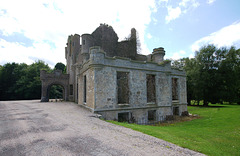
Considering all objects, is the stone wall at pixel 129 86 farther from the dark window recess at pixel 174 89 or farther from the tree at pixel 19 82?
the tree at pixel 19 82

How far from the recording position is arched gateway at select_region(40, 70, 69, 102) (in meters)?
22.6

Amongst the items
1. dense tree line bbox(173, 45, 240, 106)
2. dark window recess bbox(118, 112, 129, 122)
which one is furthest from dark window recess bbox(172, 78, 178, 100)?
dense tree line bbox(173, 45, 240, 106)

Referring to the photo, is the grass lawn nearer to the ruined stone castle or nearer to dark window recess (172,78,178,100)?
the ruined stone castle

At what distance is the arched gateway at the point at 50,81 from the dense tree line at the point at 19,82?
36.2ft

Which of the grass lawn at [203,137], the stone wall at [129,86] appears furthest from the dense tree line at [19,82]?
the grass lawn at [203,137]

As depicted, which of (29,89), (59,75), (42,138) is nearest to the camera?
(42,138)

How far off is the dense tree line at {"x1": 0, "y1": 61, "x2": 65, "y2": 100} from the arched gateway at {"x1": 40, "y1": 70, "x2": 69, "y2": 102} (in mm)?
11029

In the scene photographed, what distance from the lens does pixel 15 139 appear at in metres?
5.14

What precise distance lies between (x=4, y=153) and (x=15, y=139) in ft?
4.04

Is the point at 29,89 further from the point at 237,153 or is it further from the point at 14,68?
the point at 237,153

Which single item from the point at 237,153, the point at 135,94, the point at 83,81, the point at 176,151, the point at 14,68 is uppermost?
the point at 14,68

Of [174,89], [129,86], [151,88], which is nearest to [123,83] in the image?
[129,86]

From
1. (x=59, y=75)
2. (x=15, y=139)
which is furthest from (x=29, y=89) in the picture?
(x=15, y=139)

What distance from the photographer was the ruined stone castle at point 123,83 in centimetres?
1145
